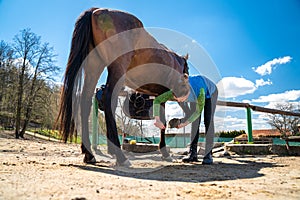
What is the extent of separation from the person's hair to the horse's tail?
1508 millimetres

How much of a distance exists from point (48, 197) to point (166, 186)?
0.85 m

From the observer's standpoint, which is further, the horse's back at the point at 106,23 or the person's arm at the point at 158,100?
the person's arm at the point at 158,100

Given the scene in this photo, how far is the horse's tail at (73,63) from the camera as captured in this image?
307cm

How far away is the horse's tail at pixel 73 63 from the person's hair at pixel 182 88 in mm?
1508

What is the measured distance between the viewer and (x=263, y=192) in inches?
68.7

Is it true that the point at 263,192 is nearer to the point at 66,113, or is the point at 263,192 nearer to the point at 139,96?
the point at 66,113

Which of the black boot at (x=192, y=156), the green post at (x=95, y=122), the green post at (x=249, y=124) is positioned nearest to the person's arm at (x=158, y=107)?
the black boot at (x=192, y=156)

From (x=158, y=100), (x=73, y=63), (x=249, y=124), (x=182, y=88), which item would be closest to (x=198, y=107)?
(x=182, y=88)

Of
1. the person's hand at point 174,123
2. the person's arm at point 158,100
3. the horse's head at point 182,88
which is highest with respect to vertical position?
the horse's head at point 182,88

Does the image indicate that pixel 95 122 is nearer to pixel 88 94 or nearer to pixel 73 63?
pixel 88 94

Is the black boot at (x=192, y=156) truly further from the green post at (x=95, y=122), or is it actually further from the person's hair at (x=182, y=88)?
the green post at (x=95, y=122)

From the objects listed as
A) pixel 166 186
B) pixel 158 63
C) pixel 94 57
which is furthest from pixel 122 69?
pixel 166 186

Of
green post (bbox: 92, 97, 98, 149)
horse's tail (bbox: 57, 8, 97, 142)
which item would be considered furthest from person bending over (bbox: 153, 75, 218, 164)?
green post (bbox: 92, 97, 98, 149)

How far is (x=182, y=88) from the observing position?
387 cm
